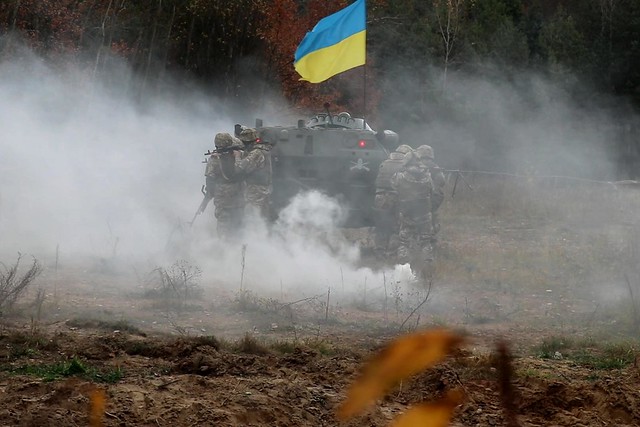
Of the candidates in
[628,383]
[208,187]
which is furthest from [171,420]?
[208,187]

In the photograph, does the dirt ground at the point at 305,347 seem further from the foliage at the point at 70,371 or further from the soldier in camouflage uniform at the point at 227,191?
the soldier in camouflage uniform at the point at 227,191

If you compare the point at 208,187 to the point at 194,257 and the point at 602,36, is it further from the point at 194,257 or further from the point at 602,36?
the point at 602,36

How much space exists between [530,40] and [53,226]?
1898 cm

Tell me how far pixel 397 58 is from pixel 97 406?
25.0 metres

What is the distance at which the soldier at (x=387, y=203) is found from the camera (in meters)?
16.2

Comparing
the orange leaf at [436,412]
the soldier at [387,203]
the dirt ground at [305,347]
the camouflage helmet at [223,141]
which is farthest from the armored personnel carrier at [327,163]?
the orange leaf at [436,412]

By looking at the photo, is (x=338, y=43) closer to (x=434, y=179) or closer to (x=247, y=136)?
(x=247, y=136)

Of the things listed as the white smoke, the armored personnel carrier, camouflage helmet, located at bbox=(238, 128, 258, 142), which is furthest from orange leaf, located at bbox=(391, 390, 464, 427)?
the armored personnel carrier

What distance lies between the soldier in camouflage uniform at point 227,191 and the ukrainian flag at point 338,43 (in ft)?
6.70

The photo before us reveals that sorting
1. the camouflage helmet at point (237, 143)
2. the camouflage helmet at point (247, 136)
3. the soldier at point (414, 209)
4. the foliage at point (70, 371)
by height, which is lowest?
the foliage at point (70, 371)

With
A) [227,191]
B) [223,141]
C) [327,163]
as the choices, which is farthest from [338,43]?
[227,191]

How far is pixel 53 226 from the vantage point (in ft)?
59.0

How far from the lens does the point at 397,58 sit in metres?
31.2

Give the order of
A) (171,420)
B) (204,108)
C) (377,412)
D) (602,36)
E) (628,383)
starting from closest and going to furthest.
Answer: (171,420) → (377,412) → (628,383) → (204,108) → (602,36)
